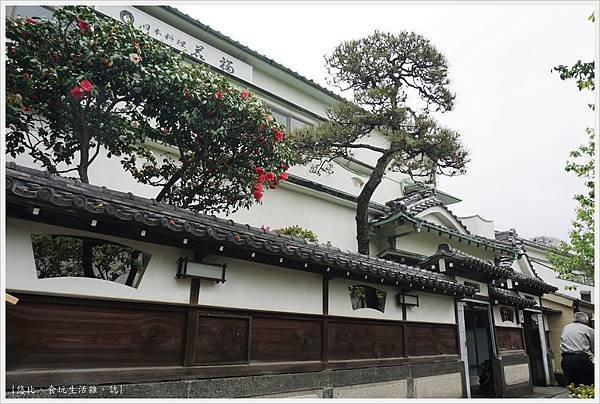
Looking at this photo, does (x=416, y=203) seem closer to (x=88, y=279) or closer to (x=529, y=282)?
(x=529, y=282)

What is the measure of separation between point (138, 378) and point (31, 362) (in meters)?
1.15

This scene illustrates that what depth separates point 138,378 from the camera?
4977 mm

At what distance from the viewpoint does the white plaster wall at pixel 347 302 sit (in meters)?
7.75

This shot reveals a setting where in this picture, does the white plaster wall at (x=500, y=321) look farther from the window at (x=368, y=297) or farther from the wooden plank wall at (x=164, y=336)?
the wooden plank wall at (x=164, y=336)

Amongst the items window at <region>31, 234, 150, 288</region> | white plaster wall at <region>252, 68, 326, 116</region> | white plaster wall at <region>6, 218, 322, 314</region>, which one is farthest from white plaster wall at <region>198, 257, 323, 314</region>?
white plaster wall at <region>252, 68, 326, 116</region>

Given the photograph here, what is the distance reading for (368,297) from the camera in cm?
943

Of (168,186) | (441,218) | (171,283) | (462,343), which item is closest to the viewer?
(171,283)

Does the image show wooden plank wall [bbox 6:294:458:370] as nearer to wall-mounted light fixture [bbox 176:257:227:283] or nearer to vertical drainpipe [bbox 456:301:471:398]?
wall-mounted light fixture [bbox 176:257:227:283]

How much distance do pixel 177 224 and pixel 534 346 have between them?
15.6m

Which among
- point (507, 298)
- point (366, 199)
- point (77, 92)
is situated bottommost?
point (507, 298)

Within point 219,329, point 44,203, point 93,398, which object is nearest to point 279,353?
point 219,329

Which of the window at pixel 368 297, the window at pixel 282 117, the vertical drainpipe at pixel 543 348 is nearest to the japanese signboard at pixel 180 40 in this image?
the window at pixel 282 117

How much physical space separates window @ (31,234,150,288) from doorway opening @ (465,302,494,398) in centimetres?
922

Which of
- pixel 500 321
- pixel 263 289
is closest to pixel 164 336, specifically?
pixel 263 289
